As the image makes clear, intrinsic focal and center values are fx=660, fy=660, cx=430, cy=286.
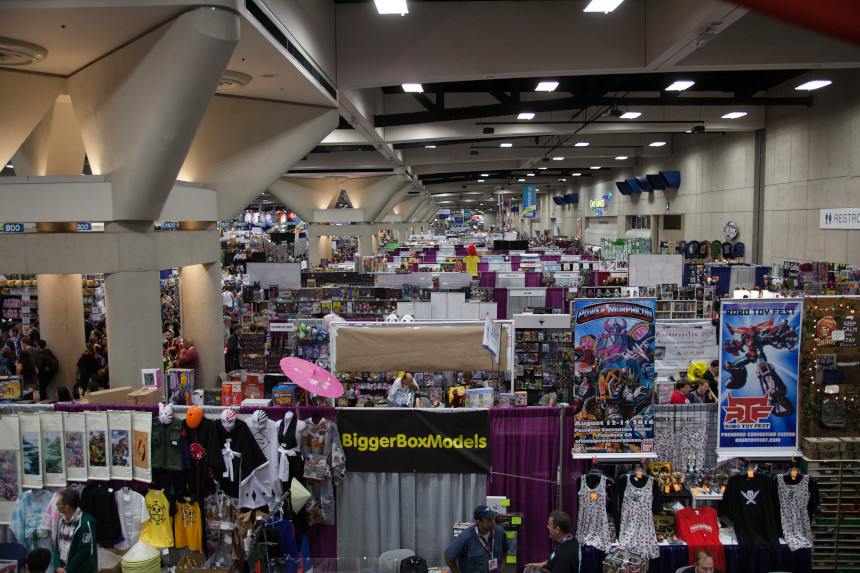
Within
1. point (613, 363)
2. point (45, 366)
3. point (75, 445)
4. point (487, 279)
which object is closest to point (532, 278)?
point (487, 279)

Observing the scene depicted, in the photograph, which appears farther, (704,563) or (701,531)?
(701,531)

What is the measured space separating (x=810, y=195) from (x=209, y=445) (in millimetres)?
18246

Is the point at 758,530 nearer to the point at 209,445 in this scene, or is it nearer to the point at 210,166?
the point at 209,445

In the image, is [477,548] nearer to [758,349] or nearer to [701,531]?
[701,531]

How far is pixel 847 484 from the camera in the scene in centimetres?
590

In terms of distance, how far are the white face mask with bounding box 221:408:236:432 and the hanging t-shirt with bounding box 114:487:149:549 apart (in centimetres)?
104

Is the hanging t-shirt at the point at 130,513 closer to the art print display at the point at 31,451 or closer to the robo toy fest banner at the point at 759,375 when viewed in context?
the art print display at the point at 31,451

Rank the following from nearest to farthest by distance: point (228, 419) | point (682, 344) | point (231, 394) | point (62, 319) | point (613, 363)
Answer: point (228, 419), point (613, 363), point (231, 394), point (682, 344), point (62, 319)

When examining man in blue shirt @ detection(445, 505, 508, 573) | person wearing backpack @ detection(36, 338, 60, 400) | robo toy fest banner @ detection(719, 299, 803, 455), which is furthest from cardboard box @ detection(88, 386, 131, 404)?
robo toy fest banner @ detection(719, 299, 803, 455)

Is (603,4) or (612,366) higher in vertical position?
(603,4)

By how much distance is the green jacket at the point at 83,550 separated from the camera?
216 inches

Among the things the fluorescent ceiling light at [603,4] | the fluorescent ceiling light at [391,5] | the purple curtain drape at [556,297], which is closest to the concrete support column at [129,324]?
the fluorescent ceiling light at [391,5]

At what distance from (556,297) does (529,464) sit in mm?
8936

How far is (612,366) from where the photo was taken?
6.02 metres
